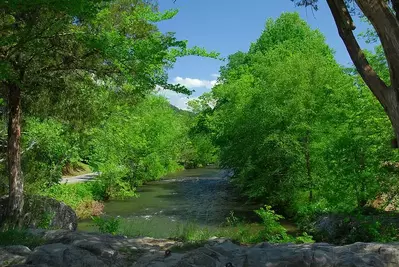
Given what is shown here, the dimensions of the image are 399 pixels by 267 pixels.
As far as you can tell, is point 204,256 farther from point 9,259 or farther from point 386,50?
point 386,50

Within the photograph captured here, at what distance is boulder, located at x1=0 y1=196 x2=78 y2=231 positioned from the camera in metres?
11.3

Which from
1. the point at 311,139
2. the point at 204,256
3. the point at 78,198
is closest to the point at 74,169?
the point at 78,198

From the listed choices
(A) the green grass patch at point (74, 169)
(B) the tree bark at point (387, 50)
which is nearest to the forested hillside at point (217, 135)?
(B) the tree bark at point (387, 50)

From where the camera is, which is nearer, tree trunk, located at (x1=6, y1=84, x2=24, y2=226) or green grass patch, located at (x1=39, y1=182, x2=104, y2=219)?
tree trunk, located at (x1=6, y1=84, x2=24, y2=226)

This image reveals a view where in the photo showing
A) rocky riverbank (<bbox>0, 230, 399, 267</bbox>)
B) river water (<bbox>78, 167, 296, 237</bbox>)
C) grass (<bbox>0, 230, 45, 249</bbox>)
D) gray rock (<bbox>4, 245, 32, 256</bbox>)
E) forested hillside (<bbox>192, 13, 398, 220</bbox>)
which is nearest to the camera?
Answer: rocky riverbank (<bbox>0, 230, 399, 267</bbox>)

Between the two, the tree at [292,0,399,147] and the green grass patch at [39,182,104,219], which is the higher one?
the tree at [292,0,399,147]

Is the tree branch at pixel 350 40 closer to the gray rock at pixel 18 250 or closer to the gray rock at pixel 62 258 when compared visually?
the gray rock at pixel 62 258

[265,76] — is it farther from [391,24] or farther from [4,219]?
[391,24]

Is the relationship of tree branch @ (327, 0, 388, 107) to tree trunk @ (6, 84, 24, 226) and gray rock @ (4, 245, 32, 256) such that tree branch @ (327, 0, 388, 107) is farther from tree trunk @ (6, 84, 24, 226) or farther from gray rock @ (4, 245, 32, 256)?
tree trunk @ (6, 84, 24, 226)

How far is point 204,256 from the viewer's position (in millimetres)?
5602

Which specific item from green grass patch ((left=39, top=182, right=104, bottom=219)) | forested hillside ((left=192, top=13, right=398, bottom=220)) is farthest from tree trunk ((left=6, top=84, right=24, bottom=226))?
forested hillside ((left=192, top=13, right=398, bottom=220))

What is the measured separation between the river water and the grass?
8452 millimetres

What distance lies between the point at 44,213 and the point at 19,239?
5148 mm

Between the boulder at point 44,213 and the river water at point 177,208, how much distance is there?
9.55 ft
